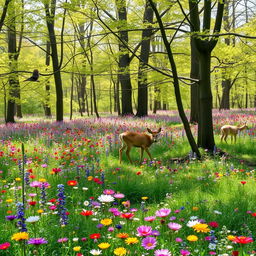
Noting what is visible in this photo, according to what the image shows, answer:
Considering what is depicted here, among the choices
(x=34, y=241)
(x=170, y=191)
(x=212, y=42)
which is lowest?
(x=170, y=191)

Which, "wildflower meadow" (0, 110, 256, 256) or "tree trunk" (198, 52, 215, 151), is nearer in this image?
"wildflower meadow" (0, 110, 256, 256)

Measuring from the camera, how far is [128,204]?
290 cm

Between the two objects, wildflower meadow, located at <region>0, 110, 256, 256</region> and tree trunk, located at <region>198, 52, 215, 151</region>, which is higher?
tree trunk, located at <region>198, 52, 215, 151</region>

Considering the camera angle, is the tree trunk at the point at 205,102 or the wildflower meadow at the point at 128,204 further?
the tree trunk at the point at 205,102

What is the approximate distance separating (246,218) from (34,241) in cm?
244

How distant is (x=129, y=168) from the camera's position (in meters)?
5.73

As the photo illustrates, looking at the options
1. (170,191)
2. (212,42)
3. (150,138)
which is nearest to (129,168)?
(150,138)

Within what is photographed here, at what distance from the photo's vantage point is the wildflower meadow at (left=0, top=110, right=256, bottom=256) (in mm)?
2242

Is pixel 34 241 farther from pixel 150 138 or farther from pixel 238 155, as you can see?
pixel 238 155

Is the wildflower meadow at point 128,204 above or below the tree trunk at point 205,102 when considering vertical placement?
below

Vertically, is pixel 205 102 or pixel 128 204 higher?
pixel 205 102

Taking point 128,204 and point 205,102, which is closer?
point 128,204

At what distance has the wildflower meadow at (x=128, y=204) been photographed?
2242mm

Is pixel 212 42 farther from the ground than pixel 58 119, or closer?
farther from the ground
